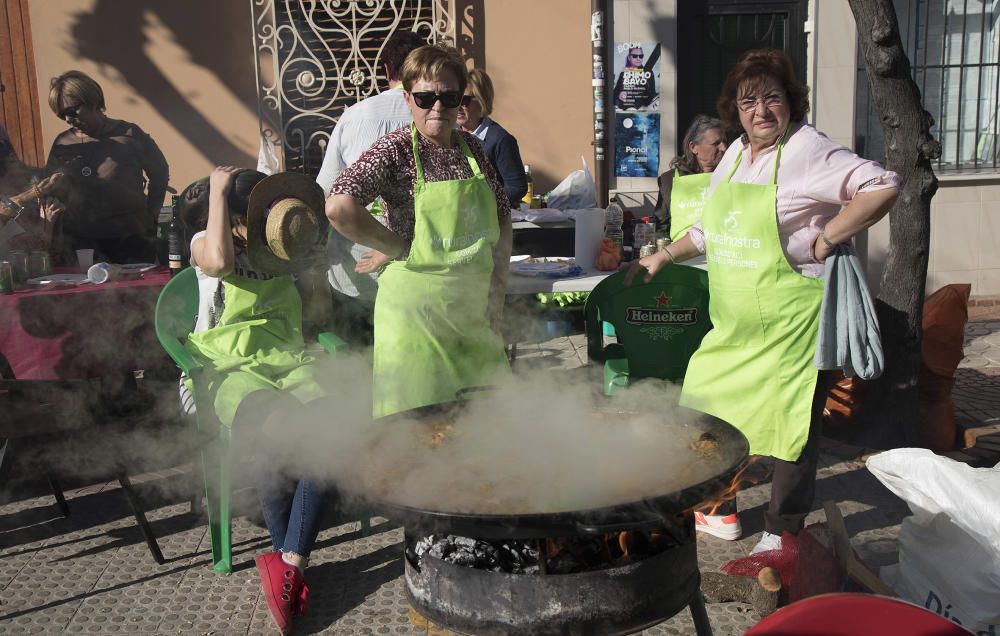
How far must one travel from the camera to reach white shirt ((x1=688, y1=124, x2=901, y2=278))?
9.69 feet

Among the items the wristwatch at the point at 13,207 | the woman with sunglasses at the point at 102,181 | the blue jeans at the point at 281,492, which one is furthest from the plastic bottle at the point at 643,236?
the wristwatch at the point at 13,207

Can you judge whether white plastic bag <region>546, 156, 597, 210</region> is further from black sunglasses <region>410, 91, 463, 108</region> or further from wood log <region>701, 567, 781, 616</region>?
wood log <region>701, 567, 781, 616</region>

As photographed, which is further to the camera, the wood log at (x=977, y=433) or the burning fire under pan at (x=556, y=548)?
the wood log at (x=977, y=433)

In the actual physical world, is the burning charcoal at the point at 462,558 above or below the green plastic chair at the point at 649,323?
below

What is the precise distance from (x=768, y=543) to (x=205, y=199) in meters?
2.78

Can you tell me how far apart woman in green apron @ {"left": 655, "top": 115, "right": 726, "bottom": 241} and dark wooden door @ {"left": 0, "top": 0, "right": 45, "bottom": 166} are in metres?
6.10

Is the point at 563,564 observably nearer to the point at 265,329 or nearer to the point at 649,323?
the point at 265,329

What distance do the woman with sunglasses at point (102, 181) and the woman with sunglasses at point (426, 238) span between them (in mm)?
3612

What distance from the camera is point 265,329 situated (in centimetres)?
368

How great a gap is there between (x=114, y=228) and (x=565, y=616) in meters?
5.11

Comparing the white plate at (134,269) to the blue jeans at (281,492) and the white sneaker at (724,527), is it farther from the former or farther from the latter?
the white sneaker at (724,527)

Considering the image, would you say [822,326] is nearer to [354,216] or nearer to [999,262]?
[354,216]

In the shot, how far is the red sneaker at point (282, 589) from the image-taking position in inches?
124

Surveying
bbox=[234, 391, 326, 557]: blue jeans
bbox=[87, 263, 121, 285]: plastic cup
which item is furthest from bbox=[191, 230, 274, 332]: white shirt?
bbox=[87, 263, 121, 285]: plastic cup
